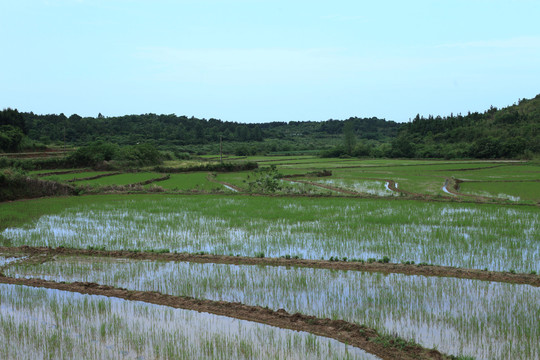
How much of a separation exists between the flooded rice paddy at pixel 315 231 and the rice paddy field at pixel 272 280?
45 millimetres

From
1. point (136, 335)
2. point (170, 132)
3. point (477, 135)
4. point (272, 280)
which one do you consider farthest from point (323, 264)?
point (170, 132)

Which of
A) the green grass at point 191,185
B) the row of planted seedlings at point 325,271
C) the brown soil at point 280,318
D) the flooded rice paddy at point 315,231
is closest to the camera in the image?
the brown soil at point 280,318

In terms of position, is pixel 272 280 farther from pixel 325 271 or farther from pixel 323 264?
pixel 323 264

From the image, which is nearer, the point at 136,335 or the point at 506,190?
the point at 136,335

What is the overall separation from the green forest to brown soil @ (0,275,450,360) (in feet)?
111

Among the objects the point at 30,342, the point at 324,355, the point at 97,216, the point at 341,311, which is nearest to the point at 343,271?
the point at 341,311

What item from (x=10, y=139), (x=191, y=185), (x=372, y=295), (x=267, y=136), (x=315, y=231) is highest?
(x=267, y=136)

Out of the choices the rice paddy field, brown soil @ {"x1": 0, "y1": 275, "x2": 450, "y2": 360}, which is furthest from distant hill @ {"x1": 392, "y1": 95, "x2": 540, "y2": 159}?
brown soil @ {"x1": 0, "y1": 275, "x2": 450, "y2": 360}

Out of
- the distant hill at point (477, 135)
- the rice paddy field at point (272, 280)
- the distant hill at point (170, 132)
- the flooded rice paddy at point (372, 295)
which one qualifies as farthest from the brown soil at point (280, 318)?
the distant hill at point (477, 135)

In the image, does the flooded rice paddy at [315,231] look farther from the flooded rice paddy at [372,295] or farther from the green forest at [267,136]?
the green forest at [267,136]

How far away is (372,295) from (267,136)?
95.9 meters

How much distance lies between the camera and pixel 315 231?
10.9m

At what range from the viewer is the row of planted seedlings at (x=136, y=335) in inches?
183

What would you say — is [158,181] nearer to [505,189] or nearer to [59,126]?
[505,189]
